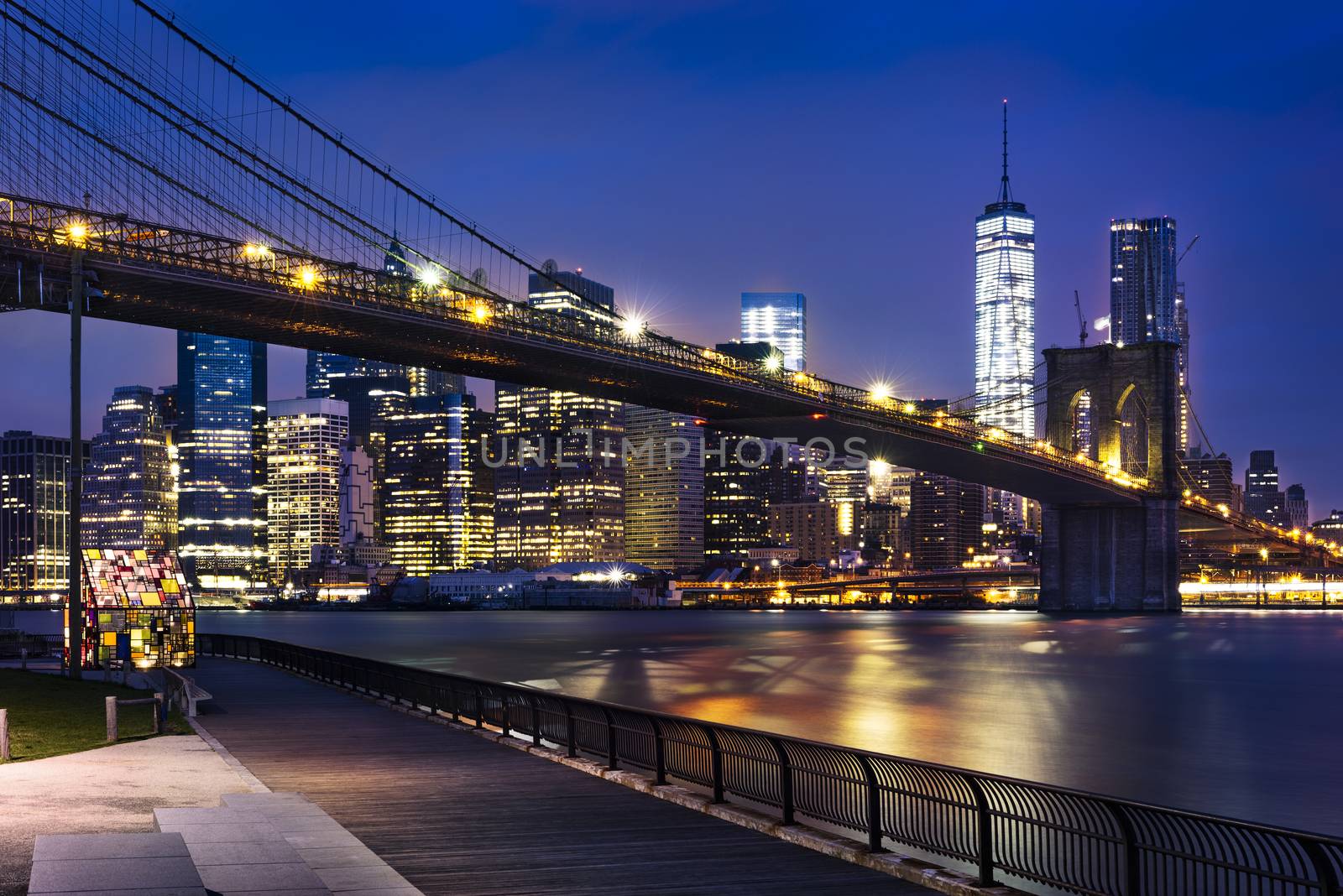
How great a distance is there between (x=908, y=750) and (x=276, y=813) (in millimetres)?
20597

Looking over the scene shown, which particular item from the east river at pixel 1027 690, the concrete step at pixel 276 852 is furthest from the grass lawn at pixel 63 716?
the east river at pixel 1027 690

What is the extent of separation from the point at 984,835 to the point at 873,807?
1.19 metres

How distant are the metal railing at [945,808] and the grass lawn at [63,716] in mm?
4466

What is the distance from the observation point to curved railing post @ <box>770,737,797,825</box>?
39.7ft

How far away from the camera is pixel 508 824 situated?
40.6 ft

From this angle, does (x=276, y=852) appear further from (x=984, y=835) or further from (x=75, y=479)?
(x=75, y=479)

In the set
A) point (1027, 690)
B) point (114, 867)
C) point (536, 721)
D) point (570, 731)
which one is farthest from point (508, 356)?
point (114, 867)

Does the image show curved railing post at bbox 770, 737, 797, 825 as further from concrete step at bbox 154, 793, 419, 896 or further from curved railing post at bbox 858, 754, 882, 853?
concrete step at bbox 154, 793, 419, 896

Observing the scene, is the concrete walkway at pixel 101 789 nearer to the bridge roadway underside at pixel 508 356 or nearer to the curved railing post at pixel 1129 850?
the curved railing post at pixel 1129 850

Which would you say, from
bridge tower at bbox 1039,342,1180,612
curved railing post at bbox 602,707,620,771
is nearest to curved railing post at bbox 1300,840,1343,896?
curved railing post at bbox 602,707,620,771

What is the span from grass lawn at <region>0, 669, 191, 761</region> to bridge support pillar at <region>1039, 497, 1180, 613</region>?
88236mm

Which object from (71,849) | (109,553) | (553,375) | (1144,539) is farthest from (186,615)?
(1144,539)

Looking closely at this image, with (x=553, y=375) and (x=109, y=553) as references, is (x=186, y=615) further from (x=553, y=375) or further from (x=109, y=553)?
(x=553, y=375)

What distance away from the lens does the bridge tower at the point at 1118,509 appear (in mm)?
106062
